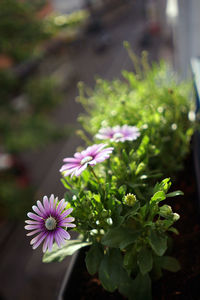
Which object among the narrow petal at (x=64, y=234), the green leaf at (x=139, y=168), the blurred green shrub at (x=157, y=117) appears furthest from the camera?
the blurred green shrub at (x=157, y=117)

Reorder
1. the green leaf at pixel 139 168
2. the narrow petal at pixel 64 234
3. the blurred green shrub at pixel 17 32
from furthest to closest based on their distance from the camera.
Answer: the blurred green shrub at pixel 17 32 < the green leaf at pixel 139 168 < the narrow petal at pixel 64 234

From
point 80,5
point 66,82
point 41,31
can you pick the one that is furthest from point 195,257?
point 80,5

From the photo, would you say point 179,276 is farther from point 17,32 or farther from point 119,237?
point 17,32

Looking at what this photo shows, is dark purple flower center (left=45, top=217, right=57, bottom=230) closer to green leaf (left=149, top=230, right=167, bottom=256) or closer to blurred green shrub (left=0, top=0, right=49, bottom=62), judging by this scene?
green leaf (left=149, top=230, right=167, bottom=256)

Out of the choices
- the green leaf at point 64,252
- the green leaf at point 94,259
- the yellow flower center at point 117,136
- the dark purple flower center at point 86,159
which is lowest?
the green leaf at point 94,259

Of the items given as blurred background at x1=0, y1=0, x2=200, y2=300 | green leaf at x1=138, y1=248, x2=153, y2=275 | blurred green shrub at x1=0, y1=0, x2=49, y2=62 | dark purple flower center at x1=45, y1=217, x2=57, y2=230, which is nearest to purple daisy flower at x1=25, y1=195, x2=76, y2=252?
dark purple flower center at x1=45, y1=217, x2=57, y2=230

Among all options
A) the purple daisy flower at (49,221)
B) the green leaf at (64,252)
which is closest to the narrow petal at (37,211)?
the purple daisy flower at (49,221)

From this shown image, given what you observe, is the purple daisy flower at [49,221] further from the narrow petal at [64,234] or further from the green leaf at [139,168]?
the green leaf at [139,168]
